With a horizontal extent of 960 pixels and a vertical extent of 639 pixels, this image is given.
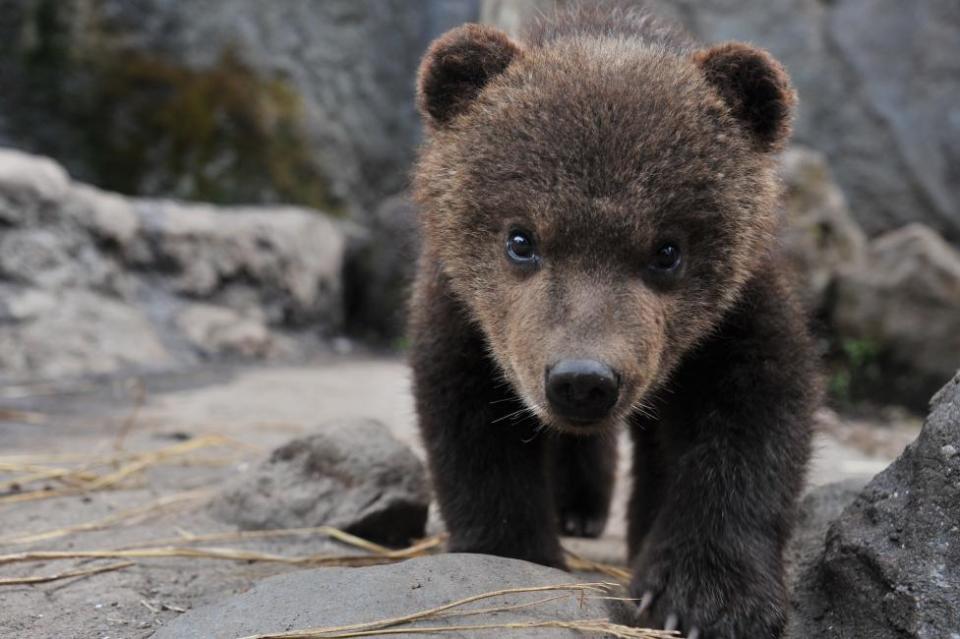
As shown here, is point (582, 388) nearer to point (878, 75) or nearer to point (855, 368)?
point (855, 368)

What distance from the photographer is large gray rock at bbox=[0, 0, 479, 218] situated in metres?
10.7

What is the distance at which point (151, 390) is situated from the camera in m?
7.80

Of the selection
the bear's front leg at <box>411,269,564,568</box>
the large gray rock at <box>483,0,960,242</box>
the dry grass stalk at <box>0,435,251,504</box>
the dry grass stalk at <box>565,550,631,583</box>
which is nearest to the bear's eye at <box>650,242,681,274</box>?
the bear's front leg at <box>411,269,564,568</box>

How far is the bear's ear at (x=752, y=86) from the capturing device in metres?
3.60

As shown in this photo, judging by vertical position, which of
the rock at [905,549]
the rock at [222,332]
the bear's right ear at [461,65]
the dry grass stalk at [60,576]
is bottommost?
the rock at [222,332]

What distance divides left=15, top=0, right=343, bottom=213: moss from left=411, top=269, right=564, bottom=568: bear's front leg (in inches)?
318

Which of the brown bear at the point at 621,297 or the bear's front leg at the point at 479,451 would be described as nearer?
the brown bear at the point at 621,297

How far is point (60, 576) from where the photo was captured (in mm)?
3615

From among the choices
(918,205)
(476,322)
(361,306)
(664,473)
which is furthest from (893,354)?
(476,322)

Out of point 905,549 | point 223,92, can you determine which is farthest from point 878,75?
point 905,549

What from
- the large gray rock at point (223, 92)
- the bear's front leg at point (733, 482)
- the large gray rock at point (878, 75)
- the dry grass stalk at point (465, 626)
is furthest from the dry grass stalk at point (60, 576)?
the large gray rock at point (878, 75)

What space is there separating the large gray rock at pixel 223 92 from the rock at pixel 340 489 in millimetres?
6935

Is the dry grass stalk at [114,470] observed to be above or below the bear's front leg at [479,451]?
below

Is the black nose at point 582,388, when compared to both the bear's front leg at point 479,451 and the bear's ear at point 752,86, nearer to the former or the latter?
the bear's front leg at point 479,451
